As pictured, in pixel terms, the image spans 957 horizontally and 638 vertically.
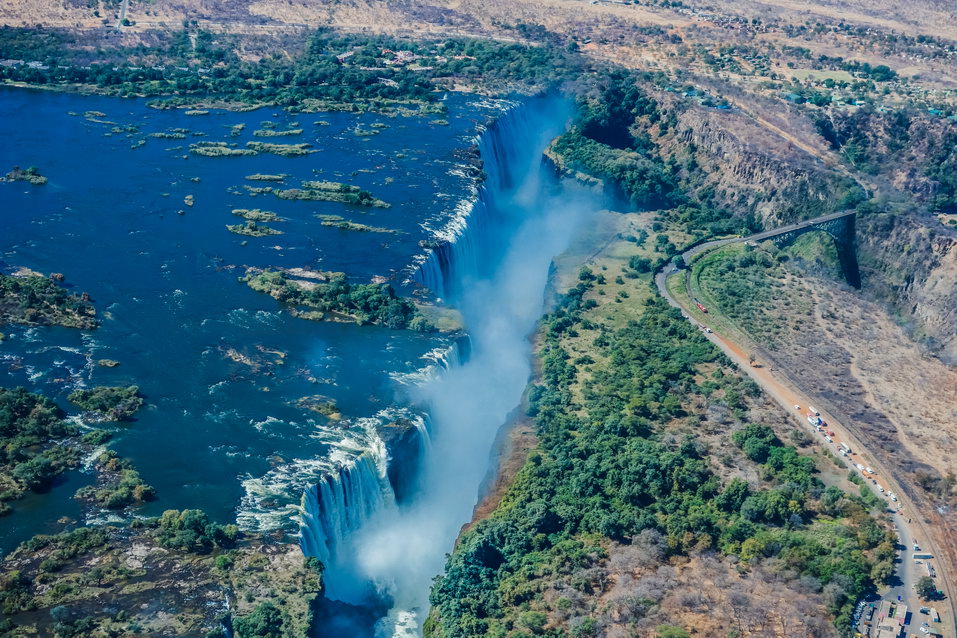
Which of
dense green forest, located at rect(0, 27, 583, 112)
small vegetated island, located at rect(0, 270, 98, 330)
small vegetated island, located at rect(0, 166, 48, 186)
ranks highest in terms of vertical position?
dense green forest, located at rect(0, 27, 583, 112)

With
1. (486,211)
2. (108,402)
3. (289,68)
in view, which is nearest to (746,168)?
(486,211)

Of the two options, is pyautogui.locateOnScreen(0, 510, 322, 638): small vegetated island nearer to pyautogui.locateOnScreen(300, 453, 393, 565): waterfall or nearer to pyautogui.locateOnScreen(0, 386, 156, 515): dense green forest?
pyautogui.locateOnScreen(300, 453, 393, 565): waterfall

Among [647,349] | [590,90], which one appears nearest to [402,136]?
[590,90]

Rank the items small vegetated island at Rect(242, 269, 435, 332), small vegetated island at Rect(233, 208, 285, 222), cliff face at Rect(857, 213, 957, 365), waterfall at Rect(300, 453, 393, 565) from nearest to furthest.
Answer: waterfall at Rect(300, 453, 393, 565) → small vegetated island at Rect(242, 269, 435, 332) → small vegetated island at Rect(233, 208, 285, 222) → cliff face at Rect(857, 213, 957, 365)

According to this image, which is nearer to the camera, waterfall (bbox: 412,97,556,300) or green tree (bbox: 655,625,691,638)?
green tree (bbox: 655,625,691,638)

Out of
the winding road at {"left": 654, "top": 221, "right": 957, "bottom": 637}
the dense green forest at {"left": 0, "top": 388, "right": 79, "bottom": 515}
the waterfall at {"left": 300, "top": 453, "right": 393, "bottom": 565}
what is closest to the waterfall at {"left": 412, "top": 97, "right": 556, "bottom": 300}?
the winding road at {"left": 654, "top": 221, "right": 957, "bottom": 637}

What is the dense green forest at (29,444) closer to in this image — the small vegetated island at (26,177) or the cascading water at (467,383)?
the cascading water at (467,383)
